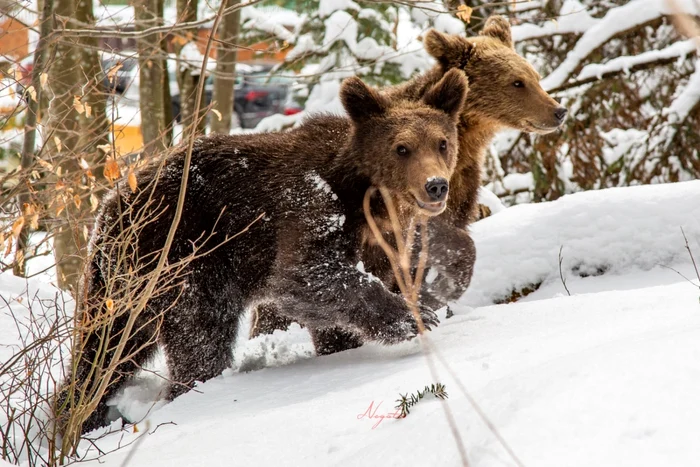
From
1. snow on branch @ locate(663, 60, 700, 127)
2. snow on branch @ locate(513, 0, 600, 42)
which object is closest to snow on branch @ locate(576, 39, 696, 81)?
snow on branch @ locate(663, 60, 700, 127)

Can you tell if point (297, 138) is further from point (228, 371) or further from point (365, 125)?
point (228, 371)

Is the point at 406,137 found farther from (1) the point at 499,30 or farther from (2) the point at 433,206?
(1) the point at 499,30

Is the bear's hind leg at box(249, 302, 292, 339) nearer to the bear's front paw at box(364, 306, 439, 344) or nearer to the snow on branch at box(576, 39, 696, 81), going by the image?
the bear's front paw at box(364, 306, 439, 344)

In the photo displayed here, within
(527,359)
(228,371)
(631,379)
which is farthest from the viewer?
(228,371)

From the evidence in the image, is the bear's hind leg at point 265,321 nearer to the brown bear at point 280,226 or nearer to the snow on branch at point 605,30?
the brown bear at point 280,226

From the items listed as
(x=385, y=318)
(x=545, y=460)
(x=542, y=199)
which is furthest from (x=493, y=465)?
(x=542, y=199)

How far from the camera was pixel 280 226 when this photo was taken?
17.4 feet

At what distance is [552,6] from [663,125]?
2601mm

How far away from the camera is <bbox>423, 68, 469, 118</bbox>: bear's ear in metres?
5.46

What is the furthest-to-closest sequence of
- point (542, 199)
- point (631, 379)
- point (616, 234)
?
point (542, 199) < point (616, 234) < point (631, 379)

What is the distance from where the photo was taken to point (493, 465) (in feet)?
8.08

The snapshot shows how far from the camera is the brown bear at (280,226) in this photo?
5113 millimetres

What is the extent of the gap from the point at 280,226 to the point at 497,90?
2.14 meters

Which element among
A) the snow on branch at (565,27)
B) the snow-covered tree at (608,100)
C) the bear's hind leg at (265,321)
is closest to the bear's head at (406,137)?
the bear's hind leg at (265,321)
